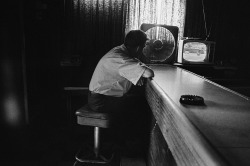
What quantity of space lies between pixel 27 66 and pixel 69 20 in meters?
1.10

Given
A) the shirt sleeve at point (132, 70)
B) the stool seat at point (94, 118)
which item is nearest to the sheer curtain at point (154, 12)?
the shirt sleeve at point (132, 70)

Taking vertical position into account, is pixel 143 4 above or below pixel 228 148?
above

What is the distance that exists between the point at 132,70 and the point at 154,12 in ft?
6.97

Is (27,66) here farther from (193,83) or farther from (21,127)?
(193,83)

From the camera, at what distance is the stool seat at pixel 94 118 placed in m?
2.66

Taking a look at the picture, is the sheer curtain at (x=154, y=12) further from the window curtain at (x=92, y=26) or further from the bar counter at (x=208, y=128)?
the bar counter at (x=208, y=128)

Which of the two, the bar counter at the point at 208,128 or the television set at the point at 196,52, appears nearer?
the bar counter at the point at 208,128

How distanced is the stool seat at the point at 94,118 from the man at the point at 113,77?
0.08 metres

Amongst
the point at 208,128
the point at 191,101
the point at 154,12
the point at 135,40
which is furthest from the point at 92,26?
the point at 208,128

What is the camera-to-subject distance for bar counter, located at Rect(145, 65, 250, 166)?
2.91 feet

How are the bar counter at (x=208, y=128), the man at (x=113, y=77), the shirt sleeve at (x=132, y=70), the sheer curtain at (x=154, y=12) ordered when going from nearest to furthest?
the bar counter at (x=208, y=128), the shirt sleeve at (x=132, y=70), the man at (x=113, y=77), the sheer curtain at (x=154, y=12)

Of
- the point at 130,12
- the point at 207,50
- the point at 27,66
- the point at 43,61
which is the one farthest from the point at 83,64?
the point at 207,50

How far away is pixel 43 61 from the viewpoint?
365 cm

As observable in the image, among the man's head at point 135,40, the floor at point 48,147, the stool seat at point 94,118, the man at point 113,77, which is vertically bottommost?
the floor at point 48,147
